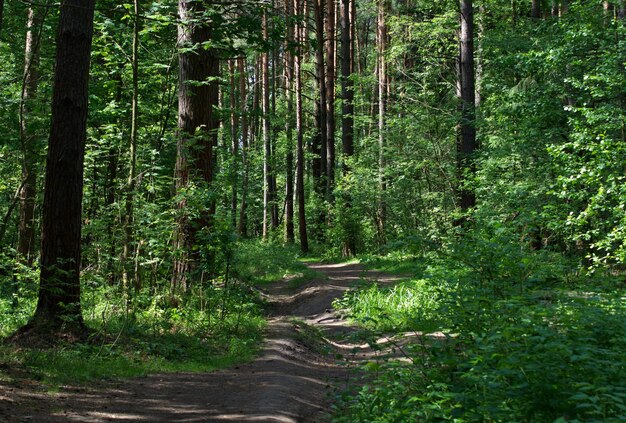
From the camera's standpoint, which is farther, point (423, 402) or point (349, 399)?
point (349, 399)

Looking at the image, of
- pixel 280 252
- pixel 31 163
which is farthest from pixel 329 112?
pixel 31 163

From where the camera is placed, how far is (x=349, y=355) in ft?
31.6

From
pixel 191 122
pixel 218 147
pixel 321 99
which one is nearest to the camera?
pixel 191 122

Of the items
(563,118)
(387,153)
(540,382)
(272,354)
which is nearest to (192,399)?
(272,354)

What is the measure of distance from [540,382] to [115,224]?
22.5ft

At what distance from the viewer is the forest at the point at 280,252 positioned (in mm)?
5230

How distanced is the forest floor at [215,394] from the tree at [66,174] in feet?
5.33

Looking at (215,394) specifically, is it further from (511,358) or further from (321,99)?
(321,99)

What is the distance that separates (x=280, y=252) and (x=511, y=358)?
1843cm

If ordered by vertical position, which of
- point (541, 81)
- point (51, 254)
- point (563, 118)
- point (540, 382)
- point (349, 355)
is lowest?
point (349, 355)

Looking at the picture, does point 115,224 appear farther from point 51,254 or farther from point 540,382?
point 540,382

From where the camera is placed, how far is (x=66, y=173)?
7770mm

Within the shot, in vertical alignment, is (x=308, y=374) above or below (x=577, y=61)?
below

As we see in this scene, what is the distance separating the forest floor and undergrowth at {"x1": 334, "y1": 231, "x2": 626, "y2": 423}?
0.59m
